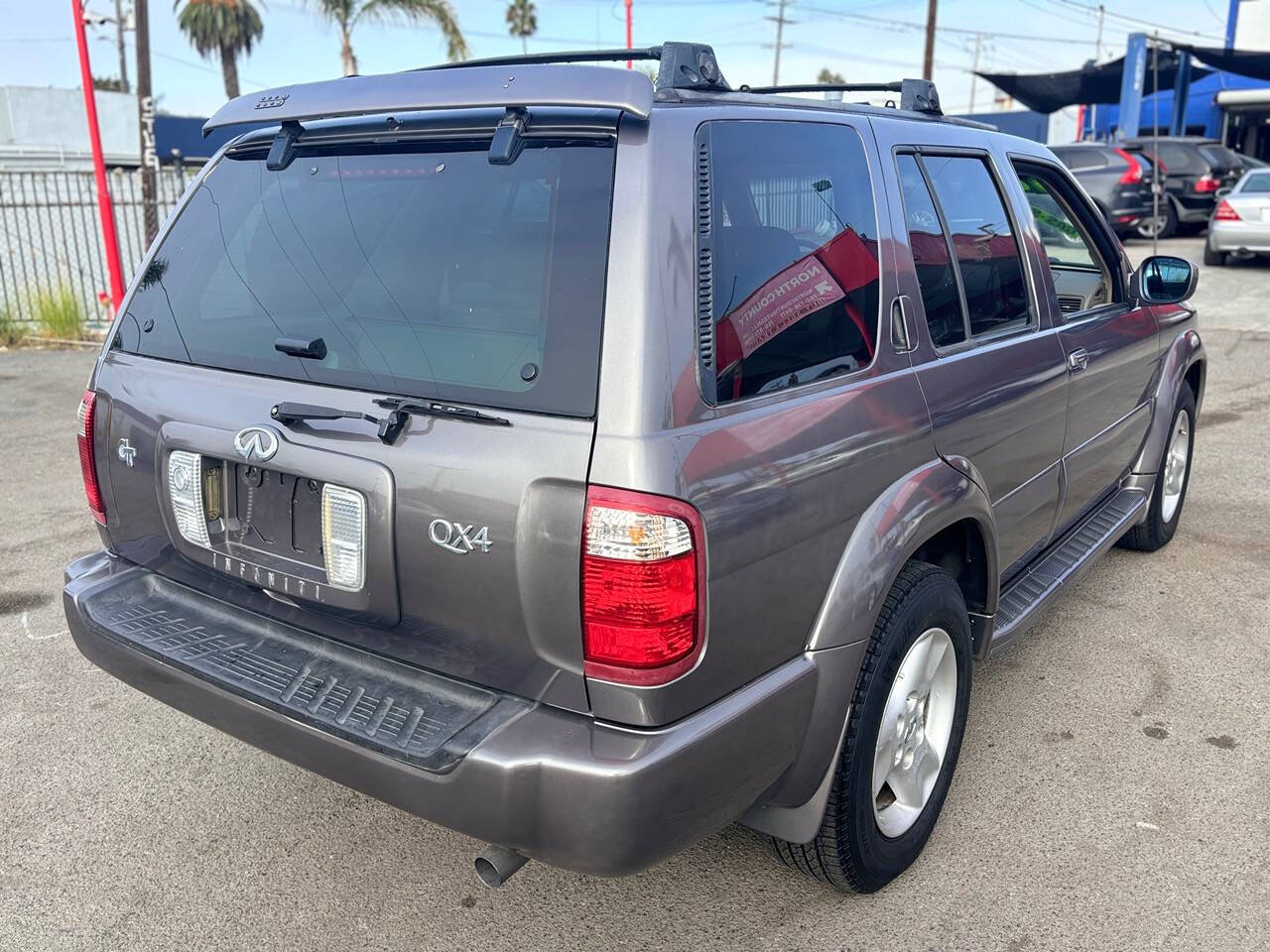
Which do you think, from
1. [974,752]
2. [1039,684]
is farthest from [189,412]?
[1039,684]

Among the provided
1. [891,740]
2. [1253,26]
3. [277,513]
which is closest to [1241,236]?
[891,740]

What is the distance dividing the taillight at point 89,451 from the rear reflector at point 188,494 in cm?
40

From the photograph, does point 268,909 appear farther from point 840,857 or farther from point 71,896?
point 840,857

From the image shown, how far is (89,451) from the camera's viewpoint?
9.21 ft

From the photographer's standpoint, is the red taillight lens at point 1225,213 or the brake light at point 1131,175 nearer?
the red taillight lens at point 1225,213

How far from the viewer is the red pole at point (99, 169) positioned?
1004cm

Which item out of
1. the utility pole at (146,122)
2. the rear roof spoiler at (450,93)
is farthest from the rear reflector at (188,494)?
the utility pole at (146,122)

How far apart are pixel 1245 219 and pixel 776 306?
50.7 ft

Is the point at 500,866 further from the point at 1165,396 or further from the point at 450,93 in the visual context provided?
the point at 1165,396

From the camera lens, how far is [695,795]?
2.06 meters

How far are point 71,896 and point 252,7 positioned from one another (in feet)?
127

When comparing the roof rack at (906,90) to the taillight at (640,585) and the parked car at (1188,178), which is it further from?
the parked car at (1188,178)

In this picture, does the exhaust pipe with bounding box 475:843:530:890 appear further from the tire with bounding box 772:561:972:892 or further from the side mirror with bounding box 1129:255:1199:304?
the side mirror with bounding box 1129:255:1199:304

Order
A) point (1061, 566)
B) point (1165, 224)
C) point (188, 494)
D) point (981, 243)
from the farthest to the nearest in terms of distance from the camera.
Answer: point (1165, 224)
point (1061, 566)
point (981, 243)
point (188, 494)
